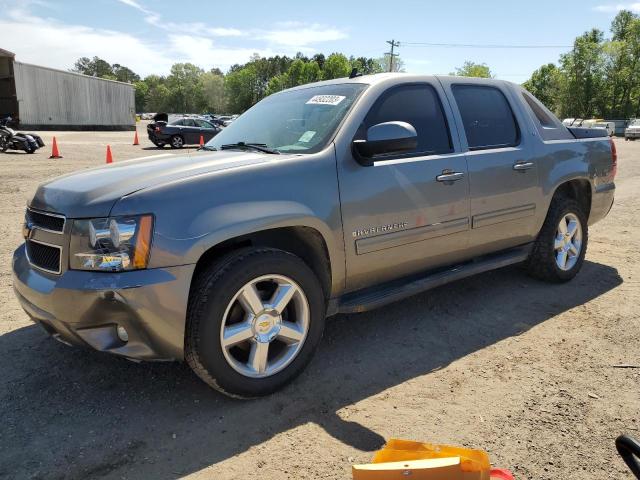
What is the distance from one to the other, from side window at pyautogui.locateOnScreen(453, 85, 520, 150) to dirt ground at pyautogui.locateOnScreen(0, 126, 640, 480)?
137cm

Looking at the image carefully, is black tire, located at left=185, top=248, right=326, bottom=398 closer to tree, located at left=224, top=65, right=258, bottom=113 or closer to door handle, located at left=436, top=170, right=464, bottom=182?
door handle, located at left=436, top=170, right=464, bottom=182

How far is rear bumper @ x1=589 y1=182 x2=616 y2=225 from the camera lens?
496 cm

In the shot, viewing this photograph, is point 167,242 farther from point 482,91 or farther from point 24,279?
point 482,91

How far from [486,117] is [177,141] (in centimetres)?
2002

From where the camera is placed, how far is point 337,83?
3.76 metres

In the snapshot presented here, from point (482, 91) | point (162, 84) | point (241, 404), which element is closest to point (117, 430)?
point (241, 404)

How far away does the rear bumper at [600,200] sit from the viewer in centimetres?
496

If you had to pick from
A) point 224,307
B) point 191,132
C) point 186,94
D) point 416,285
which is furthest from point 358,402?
point 186,94

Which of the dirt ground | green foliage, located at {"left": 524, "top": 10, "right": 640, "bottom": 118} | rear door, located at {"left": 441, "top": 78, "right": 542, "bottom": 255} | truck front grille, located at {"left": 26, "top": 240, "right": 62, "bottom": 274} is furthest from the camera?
green foliage, located at {"left": 524, "top": 10, "right": 640, "bottom": 118}

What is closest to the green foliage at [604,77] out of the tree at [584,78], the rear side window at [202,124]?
the tree at [584,78]

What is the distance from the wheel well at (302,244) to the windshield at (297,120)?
52 cm

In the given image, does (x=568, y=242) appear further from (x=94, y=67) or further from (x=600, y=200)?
(x=94, y=67)

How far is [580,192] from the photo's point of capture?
196 inches

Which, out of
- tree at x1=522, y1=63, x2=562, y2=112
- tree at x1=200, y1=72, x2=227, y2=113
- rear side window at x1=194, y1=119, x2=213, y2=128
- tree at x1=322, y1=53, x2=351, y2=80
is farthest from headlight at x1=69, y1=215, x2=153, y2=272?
tree at x1=200, y1=72, x2=227, y2=113
